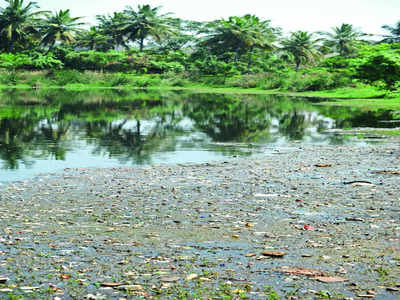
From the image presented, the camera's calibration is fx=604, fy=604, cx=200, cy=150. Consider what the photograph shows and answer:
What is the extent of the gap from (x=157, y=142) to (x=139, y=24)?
279 feet

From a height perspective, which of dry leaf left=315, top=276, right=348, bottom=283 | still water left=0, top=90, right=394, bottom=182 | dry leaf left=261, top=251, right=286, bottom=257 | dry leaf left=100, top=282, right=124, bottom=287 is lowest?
dry leaf left=100, top=282, right=124, bottom=287

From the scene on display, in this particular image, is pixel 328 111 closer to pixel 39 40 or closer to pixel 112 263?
pixel 112 263

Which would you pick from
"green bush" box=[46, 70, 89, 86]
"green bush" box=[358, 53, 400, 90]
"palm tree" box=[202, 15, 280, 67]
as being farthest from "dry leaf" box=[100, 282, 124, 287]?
"palm tree" box=[202, 15, 280, 67]

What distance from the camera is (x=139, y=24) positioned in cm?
10606

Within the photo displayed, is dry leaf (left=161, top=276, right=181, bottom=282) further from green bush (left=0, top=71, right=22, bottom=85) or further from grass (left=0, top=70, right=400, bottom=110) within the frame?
green bush (left=0, top=71, right=22, bottom=85)

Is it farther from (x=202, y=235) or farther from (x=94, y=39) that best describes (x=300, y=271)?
(x=94, y=39)

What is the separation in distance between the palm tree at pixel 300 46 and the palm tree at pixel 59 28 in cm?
3563

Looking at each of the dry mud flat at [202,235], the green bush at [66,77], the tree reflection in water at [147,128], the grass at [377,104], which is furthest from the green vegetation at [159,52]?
the dry mud flat at [202,235]

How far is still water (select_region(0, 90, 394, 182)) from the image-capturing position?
19234 millimetres

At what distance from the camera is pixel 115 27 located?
10625 cm

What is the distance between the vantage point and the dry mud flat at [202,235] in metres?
7.28

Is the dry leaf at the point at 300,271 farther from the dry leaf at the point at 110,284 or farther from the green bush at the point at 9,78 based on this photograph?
the green bush at the point at 9,78

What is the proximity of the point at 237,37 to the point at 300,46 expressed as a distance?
1049cm

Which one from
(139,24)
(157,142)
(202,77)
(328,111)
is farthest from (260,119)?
(139,24)
